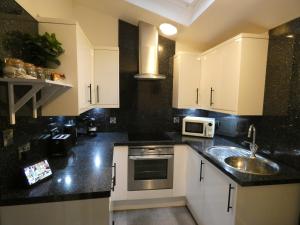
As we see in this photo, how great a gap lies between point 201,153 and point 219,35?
1506 millimetres

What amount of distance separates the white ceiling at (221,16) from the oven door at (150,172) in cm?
164

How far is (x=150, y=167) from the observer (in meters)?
2.32

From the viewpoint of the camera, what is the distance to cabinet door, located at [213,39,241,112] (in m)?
1.88

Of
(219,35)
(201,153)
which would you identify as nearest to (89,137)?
(201,153)

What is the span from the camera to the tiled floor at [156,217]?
7.05 feet

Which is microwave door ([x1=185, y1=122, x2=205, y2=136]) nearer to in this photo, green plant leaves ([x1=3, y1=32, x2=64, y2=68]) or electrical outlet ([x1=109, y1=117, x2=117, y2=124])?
electrical outlet ([x1=109, y1=117, x2=117, y2=124])

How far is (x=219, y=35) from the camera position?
2.32 metres

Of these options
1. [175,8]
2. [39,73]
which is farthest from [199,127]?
[39,73]

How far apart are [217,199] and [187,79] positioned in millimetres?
1587

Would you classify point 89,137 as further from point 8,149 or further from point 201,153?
point 201,153

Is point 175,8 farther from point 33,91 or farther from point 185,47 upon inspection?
point 33,91

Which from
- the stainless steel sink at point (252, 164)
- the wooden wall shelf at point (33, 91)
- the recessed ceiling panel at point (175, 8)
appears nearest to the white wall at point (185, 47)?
the recessed ceiling panel at point (175, 8)

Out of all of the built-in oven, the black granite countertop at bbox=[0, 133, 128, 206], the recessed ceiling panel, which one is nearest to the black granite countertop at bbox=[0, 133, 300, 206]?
the black granite countertop at bbox=[0, 133, 128, 206]

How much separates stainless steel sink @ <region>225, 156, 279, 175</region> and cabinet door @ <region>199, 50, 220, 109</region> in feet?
2.40
